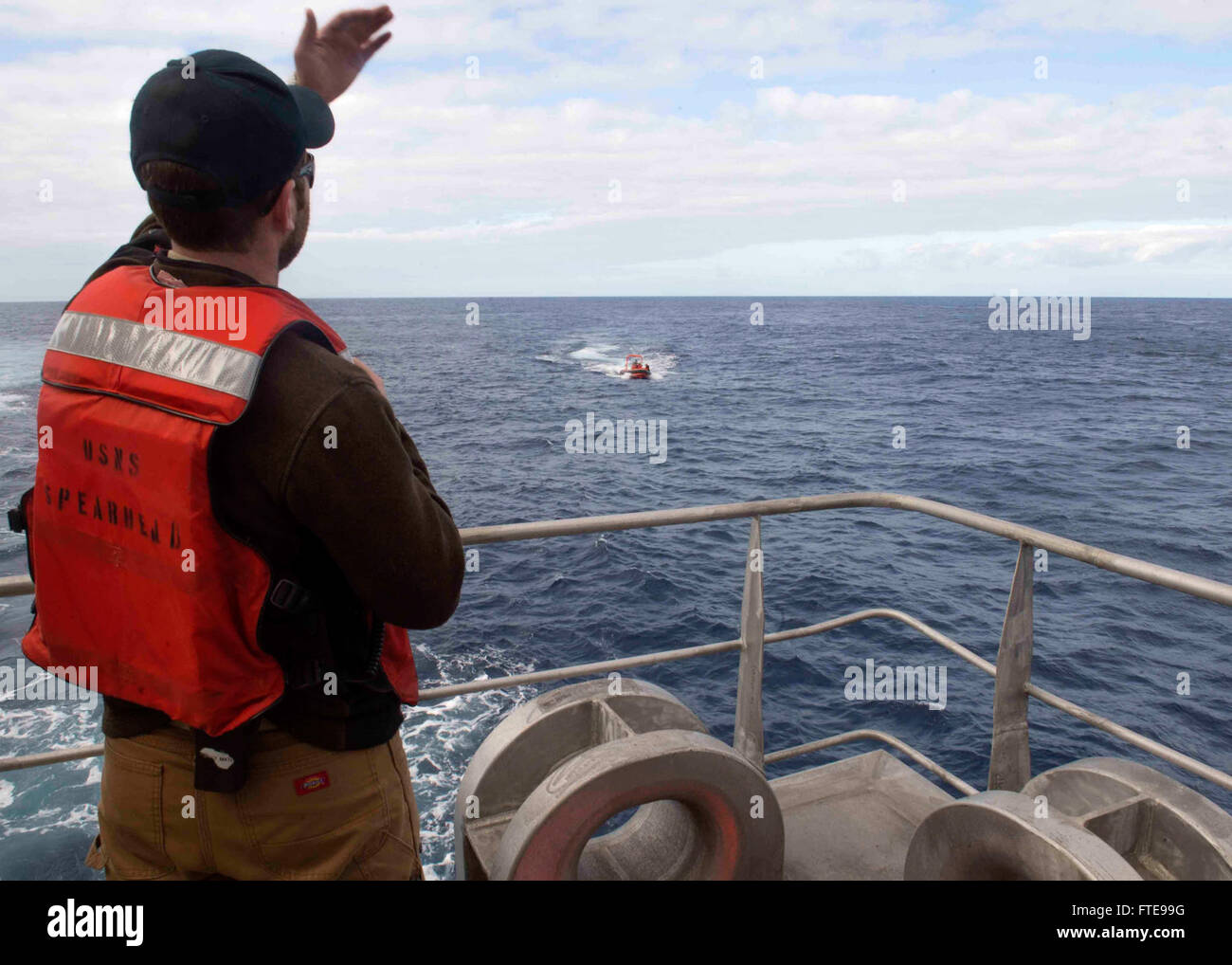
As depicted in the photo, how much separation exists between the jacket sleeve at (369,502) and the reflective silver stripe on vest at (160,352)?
146mm

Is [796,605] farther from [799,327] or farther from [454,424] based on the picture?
[799,327]

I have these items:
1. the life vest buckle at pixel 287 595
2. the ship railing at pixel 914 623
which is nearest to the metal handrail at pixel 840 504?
the ship railing at pixel 914 623

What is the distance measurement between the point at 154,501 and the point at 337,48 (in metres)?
1.23

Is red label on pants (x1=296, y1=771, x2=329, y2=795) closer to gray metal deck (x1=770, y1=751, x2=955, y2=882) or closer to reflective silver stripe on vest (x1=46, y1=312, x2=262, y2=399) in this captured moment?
reflective silver stripe on vest (x1=46, y1=312, x2=262, y2=399)

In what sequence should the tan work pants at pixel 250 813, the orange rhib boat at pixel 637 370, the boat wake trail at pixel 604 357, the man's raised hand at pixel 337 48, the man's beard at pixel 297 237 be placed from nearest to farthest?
the tan work pants at pixel 250 813 < the man's beard at pixel 297 237 < the man's raised hand at pixel 337 48 < the orange rhib boat at pixel 637 370 < the boat wake trail at pixel 604 357

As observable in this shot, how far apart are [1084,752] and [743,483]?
1895 cm

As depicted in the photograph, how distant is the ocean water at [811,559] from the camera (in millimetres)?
14383

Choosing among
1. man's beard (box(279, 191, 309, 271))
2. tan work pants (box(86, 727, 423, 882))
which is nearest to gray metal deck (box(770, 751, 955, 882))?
tan work pants (box(86, 727, 423, 882))

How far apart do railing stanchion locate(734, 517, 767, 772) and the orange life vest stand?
205 centimetres

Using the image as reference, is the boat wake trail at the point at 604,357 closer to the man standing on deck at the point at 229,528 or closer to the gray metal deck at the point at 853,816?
the gray metal deck at the point at 853,816

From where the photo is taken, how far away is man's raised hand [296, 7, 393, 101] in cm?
204

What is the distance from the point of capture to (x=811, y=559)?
23828 mm

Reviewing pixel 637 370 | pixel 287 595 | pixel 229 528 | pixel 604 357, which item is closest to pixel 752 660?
pixel 287 595
